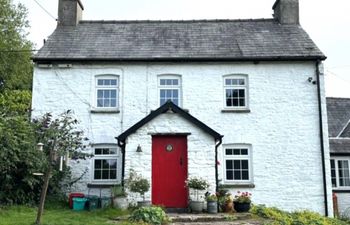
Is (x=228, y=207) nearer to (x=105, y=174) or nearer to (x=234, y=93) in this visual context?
(x=234, y=93)

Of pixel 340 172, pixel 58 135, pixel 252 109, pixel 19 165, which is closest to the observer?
pixel 19 165

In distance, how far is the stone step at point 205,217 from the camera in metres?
11.6

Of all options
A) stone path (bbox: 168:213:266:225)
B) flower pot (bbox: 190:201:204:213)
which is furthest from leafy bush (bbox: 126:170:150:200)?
flower pot (bbox: 190:201:204:213)

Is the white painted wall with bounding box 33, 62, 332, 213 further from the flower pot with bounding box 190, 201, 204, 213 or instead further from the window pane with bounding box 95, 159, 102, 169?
the flower pot with bounding box 190, 201, 204, 213

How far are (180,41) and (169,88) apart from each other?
2522 millimetres

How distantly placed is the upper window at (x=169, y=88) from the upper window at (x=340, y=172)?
830 centimetres

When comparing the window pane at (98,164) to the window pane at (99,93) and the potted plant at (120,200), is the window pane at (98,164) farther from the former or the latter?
the potted plant at (120,200)

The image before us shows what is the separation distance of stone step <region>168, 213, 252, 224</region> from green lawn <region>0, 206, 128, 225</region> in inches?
70.3

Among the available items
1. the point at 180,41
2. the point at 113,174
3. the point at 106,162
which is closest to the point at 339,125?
the point at 180,41

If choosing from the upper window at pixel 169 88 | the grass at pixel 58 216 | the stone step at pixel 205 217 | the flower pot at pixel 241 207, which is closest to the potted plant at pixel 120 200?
the grass at pixel 58 216

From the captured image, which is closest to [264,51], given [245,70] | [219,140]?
[245,70]

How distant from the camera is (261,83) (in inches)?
636

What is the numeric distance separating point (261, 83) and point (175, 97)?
3550 mm

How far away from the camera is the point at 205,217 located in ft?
38.8
